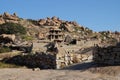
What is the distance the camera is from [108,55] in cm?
2211

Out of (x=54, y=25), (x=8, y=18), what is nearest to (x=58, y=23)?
(x=54, y=25)

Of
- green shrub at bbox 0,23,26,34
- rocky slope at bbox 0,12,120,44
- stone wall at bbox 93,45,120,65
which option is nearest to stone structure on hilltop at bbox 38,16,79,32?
rocky slope at bbox 0,12,120,44

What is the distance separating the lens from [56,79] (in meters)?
18.1

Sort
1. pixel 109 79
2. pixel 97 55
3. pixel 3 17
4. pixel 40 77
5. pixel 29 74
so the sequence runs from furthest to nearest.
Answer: pixel 3 17, pixel 97 55, pixel 29 74, pixel 40 77, pixel 109 79

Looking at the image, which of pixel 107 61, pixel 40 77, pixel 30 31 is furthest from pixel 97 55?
pixel 30 31

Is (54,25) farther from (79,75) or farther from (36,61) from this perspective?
(79,75)

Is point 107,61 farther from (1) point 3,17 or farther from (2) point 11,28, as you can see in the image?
(1) point 3,17

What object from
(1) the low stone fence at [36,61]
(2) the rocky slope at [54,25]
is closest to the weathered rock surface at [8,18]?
(2) the rocky slope at [54,25]

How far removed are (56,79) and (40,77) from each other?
157 centimetres

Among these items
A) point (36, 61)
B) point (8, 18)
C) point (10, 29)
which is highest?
point (8, 18)

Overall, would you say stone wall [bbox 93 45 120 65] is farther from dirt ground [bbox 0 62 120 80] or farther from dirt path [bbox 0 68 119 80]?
dirt path [bbox 0 68 119 80]

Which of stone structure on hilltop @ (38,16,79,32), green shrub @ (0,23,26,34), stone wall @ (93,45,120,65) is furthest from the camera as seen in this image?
stone structure on hilltop @ (38,16,79,32)

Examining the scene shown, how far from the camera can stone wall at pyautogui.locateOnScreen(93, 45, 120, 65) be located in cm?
2142

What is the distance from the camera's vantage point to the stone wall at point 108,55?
21.4 meters
